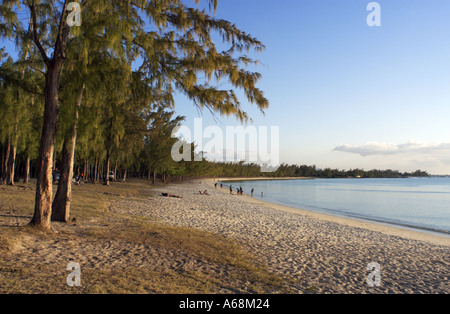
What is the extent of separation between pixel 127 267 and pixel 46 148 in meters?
4.27

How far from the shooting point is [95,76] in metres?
9.02

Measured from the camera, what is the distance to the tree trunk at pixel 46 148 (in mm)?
8344

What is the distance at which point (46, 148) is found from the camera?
835 cm

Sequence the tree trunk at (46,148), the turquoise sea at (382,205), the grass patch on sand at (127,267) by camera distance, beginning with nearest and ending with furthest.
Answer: the grass patch on sand at (127,267) → the tree trunk at (46,148) → the turquoise sea at (382,205)

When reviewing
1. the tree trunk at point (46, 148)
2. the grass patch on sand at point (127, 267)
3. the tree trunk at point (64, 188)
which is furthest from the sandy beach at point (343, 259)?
the tree trunk at point (46, 148)

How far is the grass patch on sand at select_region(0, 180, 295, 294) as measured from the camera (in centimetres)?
541

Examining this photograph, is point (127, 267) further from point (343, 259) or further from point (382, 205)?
point (382, 205)

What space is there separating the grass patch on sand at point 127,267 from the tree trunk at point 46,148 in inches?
22.4

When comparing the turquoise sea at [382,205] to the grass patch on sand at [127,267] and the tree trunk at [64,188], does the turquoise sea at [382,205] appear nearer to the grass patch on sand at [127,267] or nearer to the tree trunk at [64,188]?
the grass patch on sand at [127,267]

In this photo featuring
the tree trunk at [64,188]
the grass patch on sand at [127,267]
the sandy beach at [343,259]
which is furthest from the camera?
the tree trunk at [64,188]

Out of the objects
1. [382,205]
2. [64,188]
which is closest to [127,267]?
[64,188]
